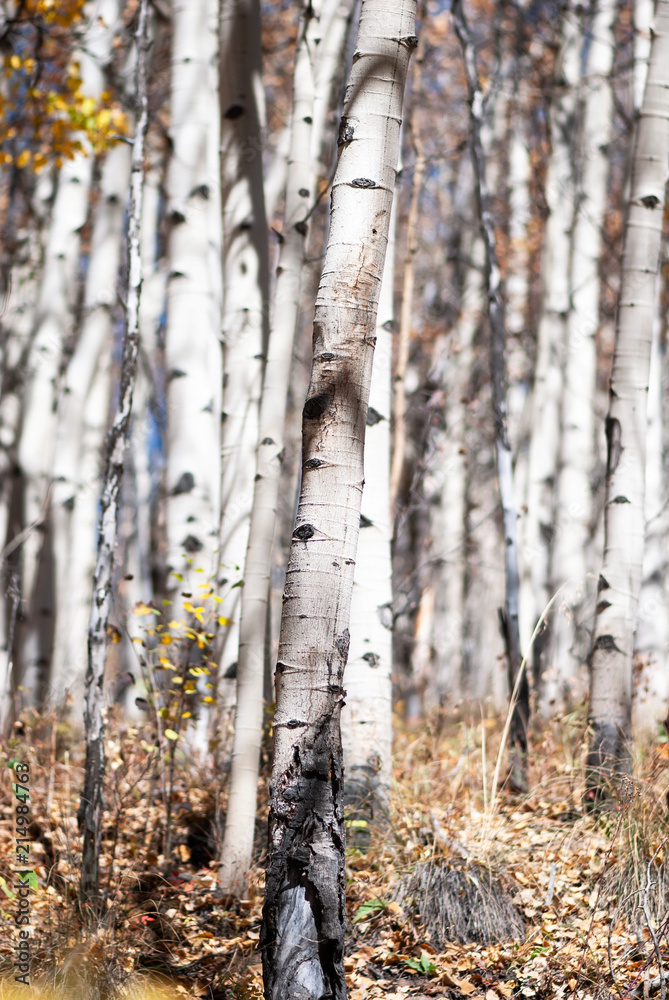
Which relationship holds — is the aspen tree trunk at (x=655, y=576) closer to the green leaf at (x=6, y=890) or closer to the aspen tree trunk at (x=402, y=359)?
the aspen tree trunk at (x=402, y=359)

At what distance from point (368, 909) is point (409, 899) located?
171mm

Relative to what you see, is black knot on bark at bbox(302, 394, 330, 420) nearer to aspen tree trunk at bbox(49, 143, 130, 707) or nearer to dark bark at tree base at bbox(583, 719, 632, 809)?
dark bark at tree base at bbox(583, 719, 632, 809)

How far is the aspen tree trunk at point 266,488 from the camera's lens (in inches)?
121

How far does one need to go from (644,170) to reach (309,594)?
3234mm

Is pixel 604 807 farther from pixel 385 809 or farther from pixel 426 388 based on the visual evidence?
pixel 426 388

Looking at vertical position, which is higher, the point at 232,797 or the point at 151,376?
the point at 151,376

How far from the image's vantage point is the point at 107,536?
3.13m

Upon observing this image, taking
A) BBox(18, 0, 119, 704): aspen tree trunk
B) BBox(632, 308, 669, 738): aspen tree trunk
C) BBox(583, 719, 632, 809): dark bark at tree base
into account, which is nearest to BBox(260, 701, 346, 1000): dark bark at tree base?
BBox(583, 719, 632, 809): dark bark at tree base

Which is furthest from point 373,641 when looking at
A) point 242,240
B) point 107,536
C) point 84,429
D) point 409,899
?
point 84,429

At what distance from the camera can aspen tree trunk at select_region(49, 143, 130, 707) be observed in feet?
20.7

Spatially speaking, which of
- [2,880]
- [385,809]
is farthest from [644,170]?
[2,880]

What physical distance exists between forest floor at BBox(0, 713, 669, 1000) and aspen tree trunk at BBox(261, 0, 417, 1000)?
0.62 meters

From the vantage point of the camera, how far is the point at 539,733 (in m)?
4.94

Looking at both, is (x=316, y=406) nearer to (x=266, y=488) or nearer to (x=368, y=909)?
(x=266, y=488)
